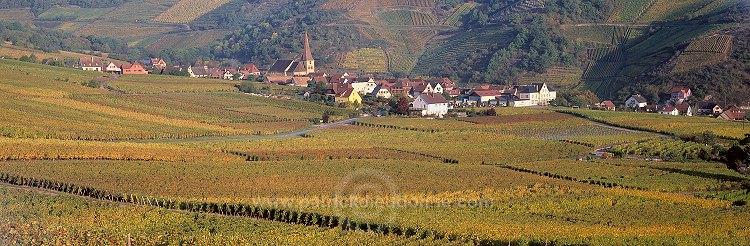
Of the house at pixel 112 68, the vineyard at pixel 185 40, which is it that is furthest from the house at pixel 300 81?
the vineyard at pixel 185 40

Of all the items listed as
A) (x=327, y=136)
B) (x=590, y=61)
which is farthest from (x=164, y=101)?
(x=590, y=61)

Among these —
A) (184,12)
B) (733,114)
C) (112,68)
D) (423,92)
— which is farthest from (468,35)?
(184,12)

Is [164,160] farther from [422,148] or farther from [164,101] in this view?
[164,101]

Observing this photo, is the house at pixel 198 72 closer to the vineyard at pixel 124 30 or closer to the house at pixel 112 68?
the house at pixel 112 68

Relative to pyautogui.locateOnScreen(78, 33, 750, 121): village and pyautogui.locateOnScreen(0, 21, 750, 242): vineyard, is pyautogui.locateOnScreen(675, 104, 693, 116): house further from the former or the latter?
pyautogui.locateOnScreen(0, 21, 750, 242): vineyard

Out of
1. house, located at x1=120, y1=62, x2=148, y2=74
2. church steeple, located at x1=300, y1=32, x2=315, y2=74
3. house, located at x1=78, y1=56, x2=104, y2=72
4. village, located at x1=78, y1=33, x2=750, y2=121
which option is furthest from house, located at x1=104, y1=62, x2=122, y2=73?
church steeple, located at x1=300, y1=32, x2=315, y2=74

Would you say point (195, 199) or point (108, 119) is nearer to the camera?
point (195, 199)

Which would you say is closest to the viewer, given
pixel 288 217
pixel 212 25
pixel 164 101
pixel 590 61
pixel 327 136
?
pixel 288 217
